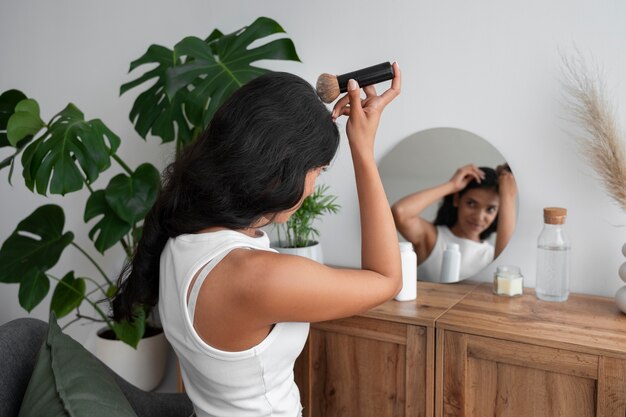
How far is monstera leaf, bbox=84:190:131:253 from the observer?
1857 mm

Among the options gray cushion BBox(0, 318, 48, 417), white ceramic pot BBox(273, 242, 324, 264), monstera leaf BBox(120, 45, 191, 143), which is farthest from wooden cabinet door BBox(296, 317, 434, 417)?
monstera leaf BBox(120, 45, 191, 143)

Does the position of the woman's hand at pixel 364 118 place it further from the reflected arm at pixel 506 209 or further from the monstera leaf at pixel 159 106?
the monstera leaf at pixel 159 106

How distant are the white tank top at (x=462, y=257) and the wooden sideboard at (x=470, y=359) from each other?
93 millimetres

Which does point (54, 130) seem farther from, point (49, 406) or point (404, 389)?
point (404, 389)

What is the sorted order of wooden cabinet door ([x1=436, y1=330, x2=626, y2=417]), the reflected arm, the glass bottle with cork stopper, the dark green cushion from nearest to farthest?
the dark green cushion, wooden cabinet door ([x1=436, y1=330, x2=626, y2=417]), the glass bottle with cork stopper, the reflected arm

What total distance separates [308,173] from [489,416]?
0.77 meters

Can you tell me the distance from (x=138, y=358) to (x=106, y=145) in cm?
86

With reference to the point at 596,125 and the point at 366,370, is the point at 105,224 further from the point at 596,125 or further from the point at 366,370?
the point at 596,125

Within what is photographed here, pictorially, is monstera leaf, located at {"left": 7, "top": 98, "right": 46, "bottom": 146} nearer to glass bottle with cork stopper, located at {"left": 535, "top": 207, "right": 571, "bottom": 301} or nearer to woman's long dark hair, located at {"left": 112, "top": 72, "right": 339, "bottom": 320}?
woman's long dark hair, located at {"left": 112, "top": 72, "right": 339, "bottom": 320}

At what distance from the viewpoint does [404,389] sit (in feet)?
5.00

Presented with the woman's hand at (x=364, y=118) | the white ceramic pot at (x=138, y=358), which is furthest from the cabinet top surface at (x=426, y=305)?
the white ceramic pot at (x=138, y=358)

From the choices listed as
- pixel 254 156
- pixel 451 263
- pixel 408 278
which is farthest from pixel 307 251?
pixel 254 156

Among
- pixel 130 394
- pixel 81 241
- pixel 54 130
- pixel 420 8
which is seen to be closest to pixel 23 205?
pixel 81 241

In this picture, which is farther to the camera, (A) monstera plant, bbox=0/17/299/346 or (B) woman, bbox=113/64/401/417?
(A) monstera plant, bbox=0/17/299/346
